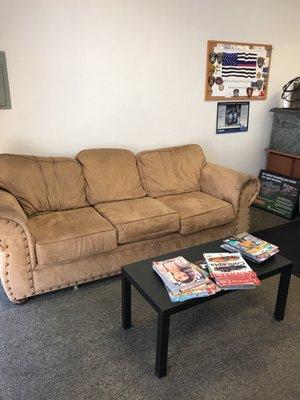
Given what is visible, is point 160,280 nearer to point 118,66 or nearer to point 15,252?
point 15,252

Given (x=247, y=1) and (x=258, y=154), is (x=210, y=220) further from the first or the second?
(x=247, y=1)

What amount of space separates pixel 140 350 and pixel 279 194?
2556 mm

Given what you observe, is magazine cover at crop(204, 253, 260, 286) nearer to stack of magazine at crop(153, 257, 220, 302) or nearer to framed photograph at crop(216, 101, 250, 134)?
stack of magazine at crop(153, 257, 220, 302)

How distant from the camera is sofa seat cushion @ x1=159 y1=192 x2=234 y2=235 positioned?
262cm

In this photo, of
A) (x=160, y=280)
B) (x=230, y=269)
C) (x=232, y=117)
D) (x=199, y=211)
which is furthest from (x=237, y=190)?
(x=160, y=280)

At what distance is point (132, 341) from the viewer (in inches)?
74.8

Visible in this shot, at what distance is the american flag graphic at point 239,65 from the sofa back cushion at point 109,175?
4.80 ft

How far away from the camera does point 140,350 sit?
72.2 inches

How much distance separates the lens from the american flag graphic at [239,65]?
11.5ft

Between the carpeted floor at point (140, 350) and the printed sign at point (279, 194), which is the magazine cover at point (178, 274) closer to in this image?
the carpeted floor at point (140, 350)

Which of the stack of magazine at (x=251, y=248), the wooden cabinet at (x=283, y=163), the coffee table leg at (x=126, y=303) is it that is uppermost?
the wooden cabinet at (x=283, y=163)

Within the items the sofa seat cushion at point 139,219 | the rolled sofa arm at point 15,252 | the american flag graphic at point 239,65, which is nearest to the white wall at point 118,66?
the american flag graphic at point 239,65

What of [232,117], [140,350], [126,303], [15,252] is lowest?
[140,350]

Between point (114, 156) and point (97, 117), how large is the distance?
0.39 metres
